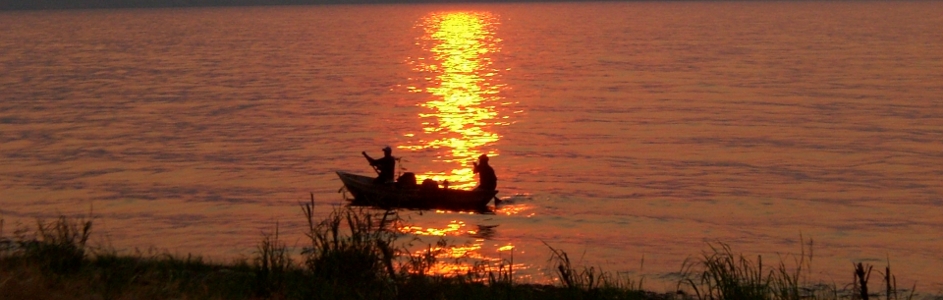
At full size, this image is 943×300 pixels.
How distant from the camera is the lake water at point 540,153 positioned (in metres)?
20.9

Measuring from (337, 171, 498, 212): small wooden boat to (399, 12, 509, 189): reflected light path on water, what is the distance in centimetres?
409

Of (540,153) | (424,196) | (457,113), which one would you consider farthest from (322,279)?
(457,113)

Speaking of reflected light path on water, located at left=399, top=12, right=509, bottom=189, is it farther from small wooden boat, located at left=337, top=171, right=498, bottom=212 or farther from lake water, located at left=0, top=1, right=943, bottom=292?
small wooden boat, located at left=337, top=171, right=498, bottom=212

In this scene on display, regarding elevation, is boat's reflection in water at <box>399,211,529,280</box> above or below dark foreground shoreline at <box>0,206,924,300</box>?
below

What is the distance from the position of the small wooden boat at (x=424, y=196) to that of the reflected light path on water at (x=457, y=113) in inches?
161

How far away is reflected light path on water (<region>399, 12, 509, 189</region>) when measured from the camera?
3116cm

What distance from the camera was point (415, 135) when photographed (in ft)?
122

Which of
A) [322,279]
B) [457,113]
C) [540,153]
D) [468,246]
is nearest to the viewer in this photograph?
[322,279]

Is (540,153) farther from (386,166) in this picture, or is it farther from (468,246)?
(468,246)

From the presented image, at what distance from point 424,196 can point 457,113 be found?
21874 mm

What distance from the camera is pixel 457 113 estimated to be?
44656 mm

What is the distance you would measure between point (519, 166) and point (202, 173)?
800 centimetres

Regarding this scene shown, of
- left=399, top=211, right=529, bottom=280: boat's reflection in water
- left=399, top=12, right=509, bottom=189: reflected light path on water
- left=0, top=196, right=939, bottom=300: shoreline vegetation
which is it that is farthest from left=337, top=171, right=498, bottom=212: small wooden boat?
left=0, top=196, right=939, bottom=300: shoreline vegetation

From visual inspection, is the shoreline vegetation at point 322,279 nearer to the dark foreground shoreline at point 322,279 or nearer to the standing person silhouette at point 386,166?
the dark foreground shoreline at point 322,279
